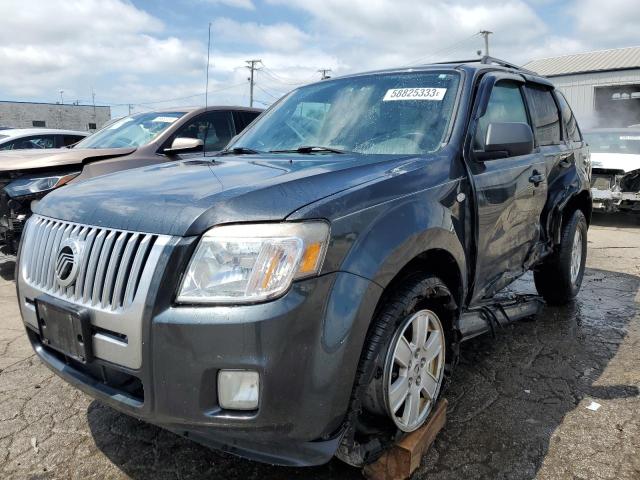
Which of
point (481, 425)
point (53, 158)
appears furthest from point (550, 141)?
point (53, 158)

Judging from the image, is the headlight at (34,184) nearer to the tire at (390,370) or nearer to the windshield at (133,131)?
the windshield at (133,131)

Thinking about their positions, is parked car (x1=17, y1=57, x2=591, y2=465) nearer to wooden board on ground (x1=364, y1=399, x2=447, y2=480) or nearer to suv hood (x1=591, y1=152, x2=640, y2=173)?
wooden board on ground (x1=364, y1=399, x2=447, y2=480)

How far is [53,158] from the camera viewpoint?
17.4ft

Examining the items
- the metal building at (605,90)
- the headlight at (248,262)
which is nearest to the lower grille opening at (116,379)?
the headlight at (248,262)

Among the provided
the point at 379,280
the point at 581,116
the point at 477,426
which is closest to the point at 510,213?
the point at 477,426

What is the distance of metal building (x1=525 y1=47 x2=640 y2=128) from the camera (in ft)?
90.7

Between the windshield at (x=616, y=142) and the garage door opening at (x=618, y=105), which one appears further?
the garage door opening at (x=618, y=105)

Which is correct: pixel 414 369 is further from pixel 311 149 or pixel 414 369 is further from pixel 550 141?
pixel 550 141

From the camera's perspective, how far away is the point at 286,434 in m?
1.81

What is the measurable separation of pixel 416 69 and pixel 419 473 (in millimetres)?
2291

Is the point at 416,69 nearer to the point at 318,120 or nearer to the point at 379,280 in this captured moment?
the point at 318,120

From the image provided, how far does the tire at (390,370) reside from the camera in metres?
2.02

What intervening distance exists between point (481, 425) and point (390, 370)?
940mm

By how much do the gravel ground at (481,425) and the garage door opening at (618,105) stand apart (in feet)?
92.9
